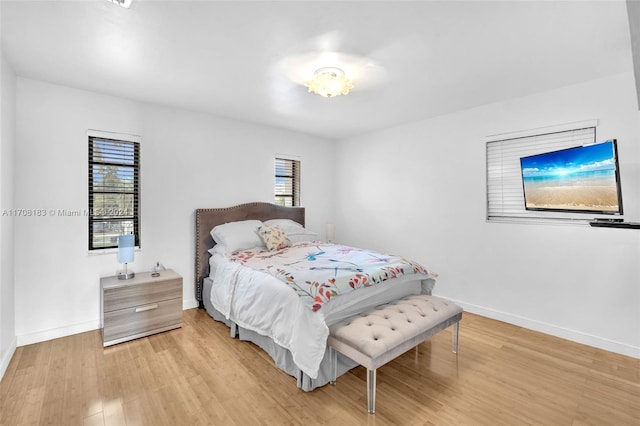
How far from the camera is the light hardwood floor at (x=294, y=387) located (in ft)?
6.22

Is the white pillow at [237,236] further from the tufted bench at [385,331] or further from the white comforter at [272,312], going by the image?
the tufted bench at [385,331]

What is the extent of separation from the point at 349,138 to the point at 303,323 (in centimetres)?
392

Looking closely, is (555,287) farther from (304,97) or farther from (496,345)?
(304,97)

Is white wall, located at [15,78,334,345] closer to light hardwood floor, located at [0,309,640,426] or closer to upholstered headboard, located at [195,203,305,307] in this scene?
upholstered headboard, located at [195,203,305,307]

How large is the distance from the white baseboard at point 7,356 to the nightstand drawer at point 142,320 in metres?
0.64

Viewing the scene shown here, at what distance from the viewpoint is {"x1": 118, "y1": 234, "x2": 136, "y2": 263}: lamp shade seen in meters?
3.00

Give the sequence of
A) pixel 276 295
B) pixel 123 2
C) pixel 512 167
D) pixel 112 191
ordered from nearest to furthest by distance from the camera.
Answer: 1. pixel 123 2
2. pixel 276 295
3. pixel 112 191
4. pixel 512 167

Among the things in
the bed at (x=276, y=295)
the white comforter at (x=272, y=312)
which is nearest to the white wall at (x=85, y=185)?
the bed at (x=276, y=295)

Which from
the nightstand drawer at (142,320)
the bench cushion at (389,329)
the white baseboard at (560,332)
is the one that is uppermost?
the bench cushion at (389,329)

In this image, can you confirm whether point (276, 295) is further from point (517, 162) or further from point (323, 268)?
point (517, 162)

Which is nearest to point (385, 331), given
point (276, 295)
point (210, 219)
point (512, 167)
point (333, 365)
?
point (333, 365)

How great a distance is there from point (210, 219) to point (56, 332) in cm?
189

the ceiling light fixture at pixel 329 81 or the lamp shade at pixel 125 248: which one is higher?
the ceiling light fixture at pixel 329 81

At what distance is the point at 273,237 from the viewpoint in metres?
3.76
